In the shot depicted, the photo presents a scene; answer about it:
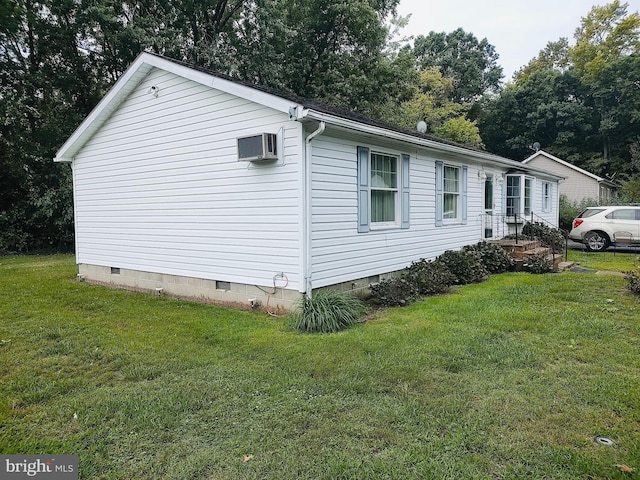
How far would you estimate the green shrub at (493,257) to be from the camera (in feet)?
32.8

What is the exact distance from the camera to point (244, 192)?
6738 mm

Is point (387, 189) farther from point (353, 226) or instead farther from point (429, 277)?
point (429, 277)

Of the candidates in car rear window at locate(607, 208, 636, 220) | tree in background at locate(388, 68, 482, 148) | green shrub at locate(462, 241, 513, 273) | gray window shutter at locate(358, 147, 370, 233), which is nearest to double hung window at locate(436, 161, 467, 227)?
green shrub at locate(462, 241, 513, 273)

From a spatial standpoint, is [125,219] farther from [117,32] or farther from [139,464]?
[117,32]

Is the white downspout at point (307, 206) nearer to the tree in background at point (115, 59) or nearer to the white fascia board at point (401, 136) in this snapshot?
the white fascia board at point (401, 136)

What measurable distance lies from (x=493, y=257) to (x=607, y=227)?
22.2 ft

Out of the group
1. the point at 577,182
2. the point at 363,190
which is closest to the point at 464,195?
the point at 363,190

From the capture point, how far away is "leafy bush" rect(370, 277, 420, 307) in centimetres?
697

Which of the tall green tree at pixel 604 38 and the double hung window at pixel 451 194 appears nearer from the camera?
the double hung window at pixel 451 194

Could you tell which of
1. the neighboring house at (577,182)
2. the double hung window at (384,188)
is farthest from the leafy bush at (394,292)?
the neighboring house at (577,182)

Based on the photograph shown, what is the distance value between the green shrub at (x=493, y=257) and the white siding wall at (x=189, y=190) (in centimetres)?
584

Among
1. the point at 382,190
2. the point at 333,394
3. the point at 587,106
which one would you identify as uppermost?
the point at 587,106

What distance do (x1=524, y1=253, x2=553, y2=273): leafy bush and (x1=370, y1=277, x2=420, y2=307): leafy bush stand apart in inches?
159

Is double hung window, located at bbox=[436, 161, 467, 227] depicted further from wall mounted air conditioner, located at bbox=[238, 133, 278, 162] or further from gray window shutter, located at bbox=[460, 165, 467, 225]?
wall mounted air conditioner, located at bbox=[238, 133, 278, 162]
